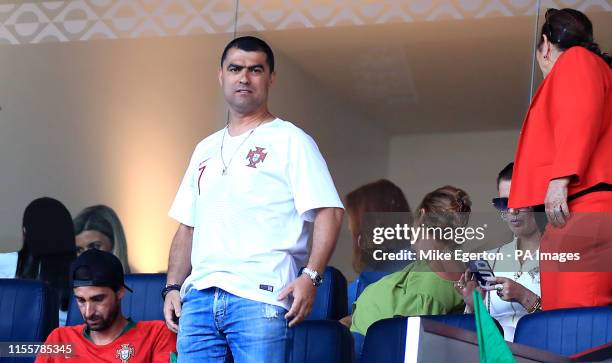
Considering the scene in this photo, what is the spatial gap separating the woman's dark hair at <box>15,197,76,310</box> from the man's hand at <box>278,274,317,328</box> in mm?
3327

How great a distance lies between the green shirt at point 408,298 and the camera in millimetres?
4238

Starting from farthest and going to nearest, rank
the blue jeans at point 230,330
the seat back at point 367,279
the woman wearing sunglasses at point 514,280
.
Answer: the seat back at point 367,279
the woman wearing sunglasses at point 514,280
the blue jeans at point 230,330

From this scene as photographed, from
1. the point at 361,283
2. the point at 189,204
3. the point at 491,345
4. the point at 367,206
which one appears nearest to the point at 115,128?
the point at 367,206

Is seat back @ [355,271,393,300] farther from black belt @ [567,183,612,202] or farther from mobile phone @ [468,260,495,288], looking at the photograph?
black belt @ [567,183,612,202]

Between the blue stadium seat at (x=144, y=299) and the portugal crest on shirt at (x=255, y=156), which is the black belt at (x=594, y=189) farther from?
the blue stadium seat at (x=144, y=299)

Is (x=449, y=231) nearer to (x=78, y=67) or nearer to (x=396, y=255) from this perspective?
(x=396, y=255)

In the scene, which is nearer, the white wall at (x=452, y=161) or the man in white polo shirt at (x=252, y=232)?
the man in white polo shirt at (x=252, y=232)

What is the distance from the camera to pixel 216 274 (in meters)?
2.77

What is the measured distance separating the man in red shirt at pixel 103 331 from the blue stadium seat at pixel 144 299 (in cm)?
35

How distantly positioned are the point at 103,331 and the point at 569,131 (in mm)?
1812

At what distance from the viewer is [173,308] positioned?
9.96ft

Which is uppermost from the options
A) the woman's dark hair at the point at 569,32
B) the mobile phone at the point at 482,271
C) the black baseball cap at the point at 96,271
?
the woman's dark hair at the point at 569,32

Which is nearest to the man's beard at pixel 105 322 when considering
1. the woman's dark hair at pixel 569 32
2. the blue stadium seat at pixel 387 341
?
the blue stadium seat at pixel 387 341

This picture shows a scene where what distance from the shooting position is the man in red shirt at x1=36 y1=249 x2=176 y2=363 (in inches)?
148
